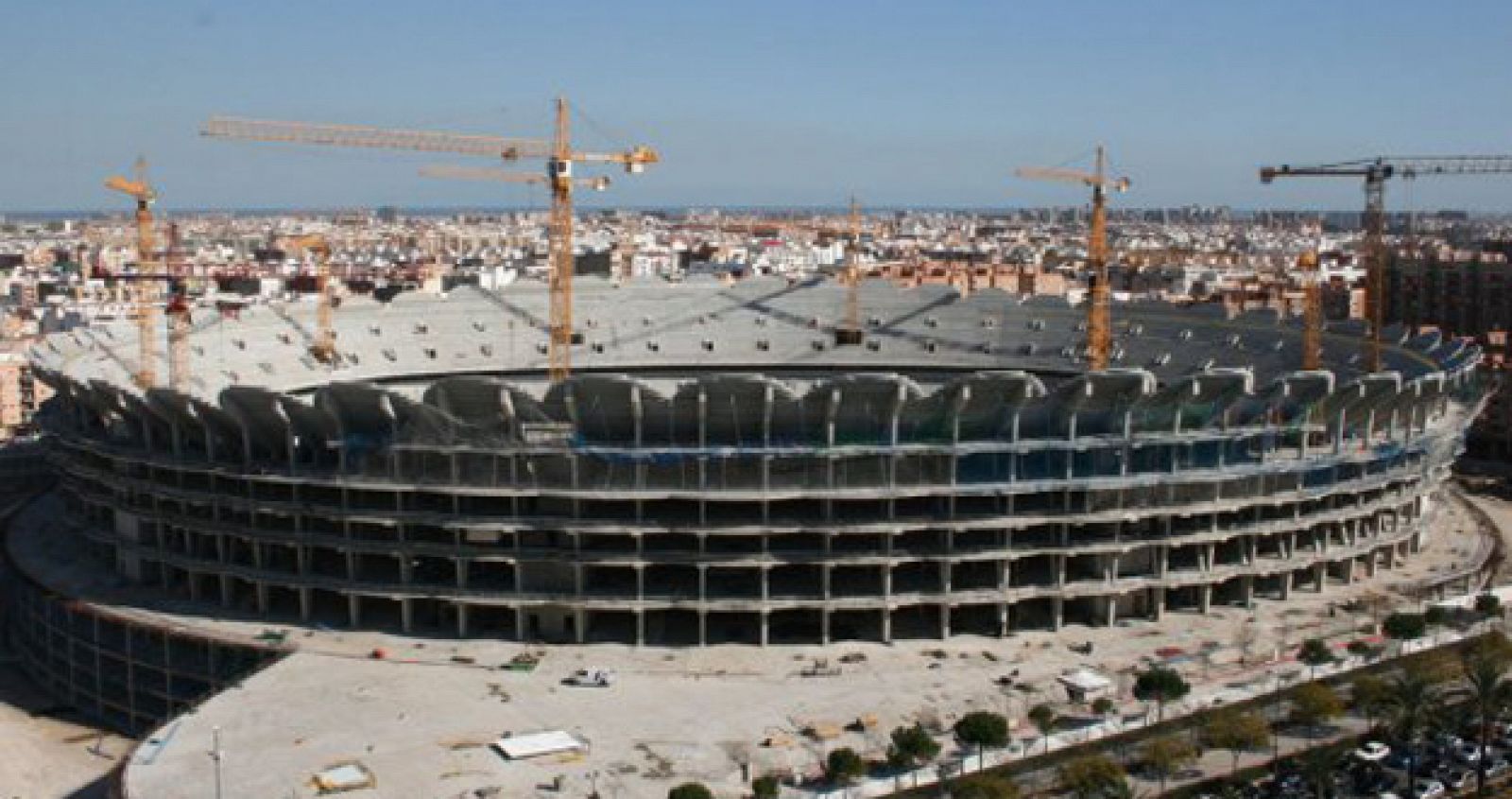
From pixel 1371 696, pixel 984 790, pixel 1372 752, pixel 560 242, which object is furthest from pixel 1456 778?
pixel 560 242

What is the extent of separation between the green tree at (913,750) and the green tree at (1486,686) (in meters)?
16.1

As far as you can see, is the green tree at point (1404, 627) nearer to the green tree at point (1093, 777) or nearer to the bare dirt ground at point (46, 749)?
the green tree at point (1093, 777)

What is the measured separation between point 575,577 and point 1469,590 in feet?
126

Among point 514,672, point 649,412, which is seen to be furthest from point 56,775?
point 649,412

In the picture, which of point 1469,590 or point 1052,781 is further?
point 1469,590

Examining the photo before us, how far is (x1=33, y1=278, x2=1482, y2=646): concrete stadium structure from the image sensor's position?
52875 mm

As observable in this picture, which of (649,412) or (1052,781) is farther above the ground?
(649,412)

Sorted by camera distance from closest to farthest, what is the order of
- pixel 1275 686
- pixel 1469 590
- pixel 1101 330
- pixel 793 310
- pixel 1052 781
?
pixel 1052 781, pixel 1275 686, pixel 1469 590, pixel 1101 330, pixel 793 310

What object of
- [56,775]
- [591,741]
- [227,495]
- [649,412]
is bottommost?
[56,775]

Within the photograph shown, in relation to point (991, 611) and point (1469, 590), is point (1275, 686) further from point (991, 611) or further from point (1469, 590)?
point (1469, 590)

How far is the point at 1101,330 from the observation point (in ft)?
291

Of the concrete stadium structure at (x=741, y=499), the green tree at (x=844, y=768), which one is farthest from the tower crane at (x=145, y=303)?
the green tree at (x=844, y=768)

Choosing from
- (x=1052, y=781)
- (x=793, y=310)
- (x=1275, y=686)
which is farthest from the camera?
(x=793, y=310)

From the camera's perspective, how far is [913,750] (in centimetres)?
4097
